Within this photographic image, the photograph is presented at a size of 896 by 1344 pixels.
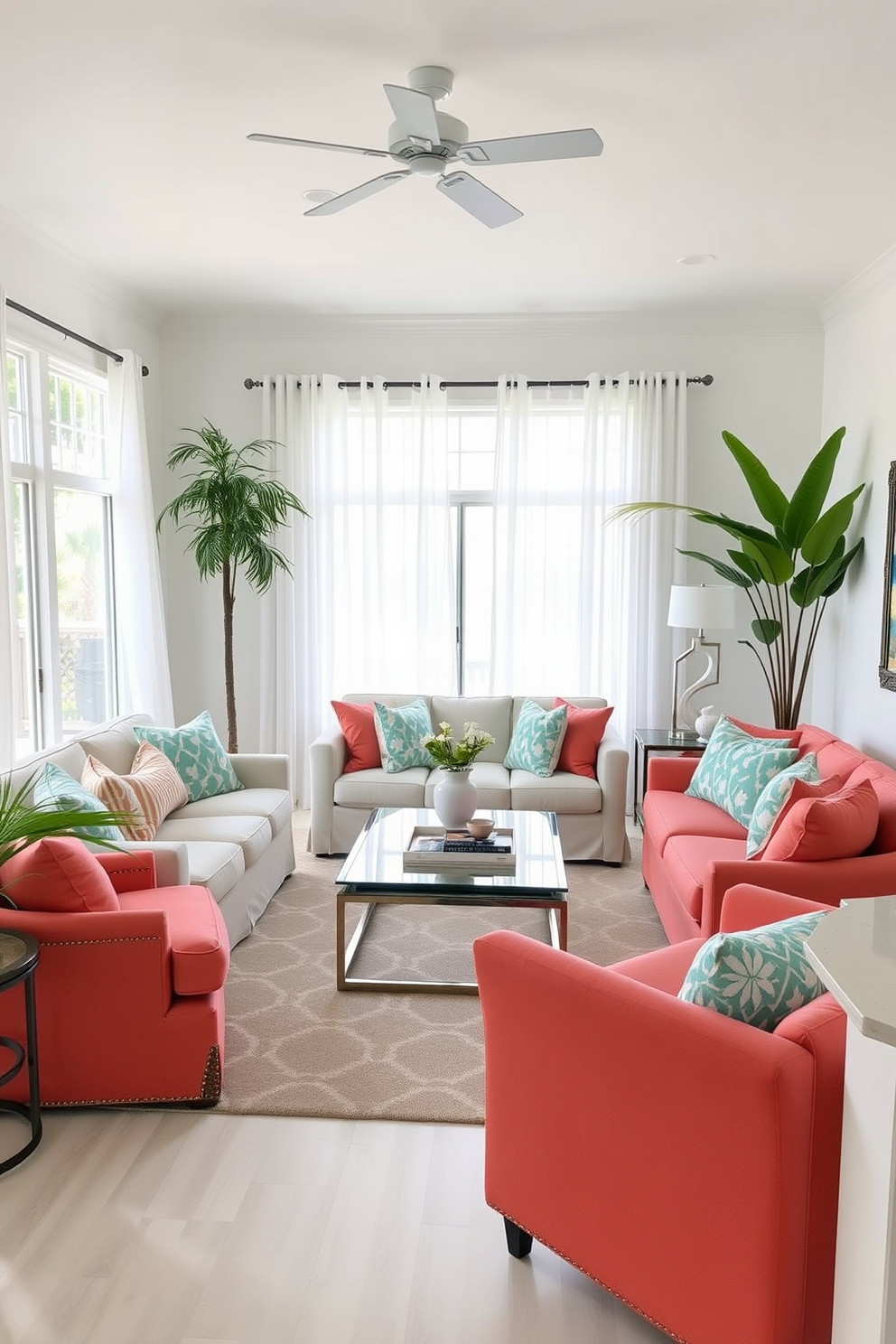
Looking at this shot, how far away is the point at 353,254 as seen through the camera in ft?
15.5

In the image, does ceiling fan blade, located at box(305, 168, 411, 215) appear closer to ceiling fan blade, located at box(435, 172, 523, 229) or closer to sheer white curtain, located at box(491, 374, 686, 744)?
ceiling fan blade, located at box(435, 172, 523, 229)

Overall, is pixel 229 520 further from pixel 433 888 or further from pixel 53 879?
pixel 53 879

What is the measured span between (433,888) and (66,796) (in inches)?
49.8

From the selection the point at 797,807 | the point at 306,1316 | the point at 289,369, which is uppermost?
the point at 289,369

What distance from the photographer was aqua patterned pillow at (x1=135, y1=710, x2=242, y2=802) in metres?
4.43

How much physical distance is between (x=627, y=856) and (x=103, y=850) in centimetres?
282

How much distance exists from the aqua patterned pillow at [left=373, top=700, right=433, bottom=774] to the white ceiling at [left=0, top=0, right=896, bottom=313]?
7.48 feet

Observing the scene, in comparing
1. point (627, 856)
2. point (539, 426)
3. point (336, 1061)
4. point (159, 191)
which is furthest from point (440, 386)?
point (336, 1061)

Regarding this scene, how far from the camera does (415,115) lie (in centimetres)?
262

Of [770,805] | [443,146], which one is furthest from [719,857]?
[443,146]

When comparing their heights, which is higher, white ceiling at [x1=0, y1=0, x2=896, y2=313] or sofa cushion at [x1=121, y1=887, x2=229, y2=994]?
white ceiling at [x1=0, y1=0, x2=896, y2=313]

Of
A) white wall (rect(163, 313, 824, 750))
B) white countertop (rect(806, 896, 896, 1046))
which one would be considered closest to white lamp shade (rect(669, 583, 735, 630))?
white wall (rect(163, 313, 824, 750))

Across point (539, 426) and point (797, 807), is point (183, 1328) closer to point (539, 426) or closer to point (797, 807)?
point (797, 807)

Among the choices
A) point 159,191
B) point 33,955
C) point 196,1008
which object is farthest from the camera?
point 159,191
